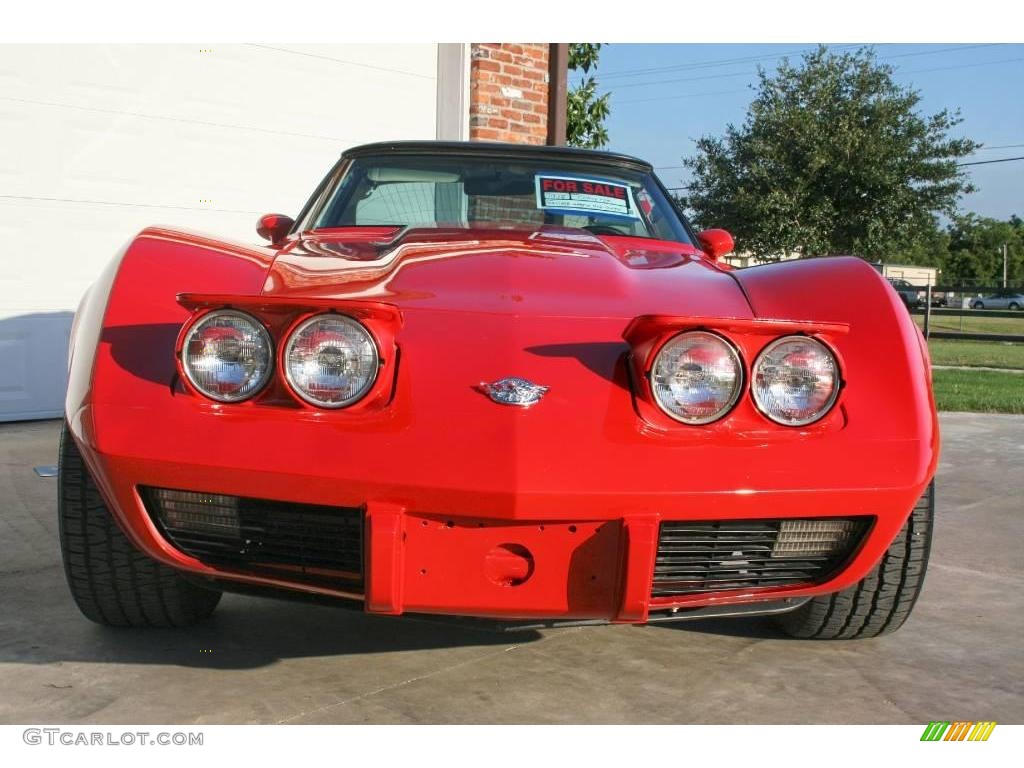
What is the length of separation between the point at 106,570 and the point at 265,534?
61 centimetres

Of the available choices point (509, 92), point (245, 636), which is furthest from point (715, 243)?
point (509, 92)

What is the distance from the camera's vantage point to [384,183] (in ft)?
12.0

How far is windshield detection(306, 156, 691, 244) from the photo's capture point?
11.5ft

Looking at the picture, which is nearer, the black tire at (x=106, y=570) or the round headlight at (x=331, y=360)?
the round headlight at (x=331, y=360)

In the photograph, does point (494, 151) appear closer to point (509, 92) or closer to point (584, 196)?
point (584, 196)

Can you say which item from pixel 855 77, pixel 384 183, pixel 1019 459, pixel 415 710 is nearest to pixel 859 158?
pixel 855 77

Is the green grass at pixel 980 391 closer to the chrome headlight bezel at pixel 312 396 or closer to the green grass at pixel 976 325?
the chrome headlight bezel at pixel 312 396

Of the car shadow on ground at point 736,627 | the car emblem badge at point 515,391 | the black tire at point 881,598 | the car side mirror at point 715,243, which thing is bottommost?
the car shadow on ground at point 736,627

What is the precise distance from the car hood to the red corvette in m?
0.02

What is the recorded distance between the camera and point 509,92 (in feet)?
24.9

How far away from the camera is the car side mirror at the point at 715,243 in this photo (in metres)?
3.66

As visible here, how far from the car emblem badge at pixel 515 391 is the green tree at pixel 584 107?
317 inches

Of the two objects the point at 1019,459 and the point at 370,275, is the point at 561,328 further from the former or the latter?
the point at 1019,459

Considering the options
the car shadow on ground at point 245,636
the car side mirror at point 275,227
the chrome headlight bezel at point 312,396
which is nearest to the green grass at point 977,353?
the car side mirror at point 275,227
